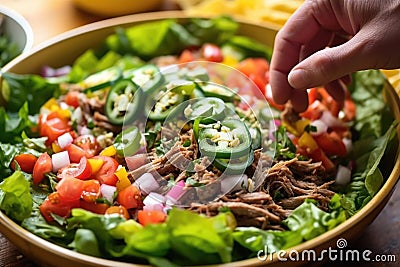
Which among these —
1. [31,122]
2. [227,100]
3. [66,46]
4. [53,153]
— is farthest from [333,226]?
[66,46]

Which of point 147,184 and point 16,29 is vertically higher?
point 16,29

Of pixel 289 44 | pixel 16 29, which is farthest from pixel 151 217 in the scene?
pixel 16 29

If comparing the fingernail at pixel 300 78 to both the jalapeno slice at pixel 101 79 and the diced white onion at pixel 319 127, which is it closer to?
the diced white onion at pixel 319 127

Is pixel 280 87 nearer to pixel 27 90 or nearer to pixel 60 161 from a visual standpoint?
pixel 60 161

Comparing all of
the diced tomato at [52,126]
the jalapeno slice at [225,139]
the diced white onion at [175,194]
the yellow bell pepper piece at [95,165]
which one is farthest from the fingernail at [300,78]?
the diced tomato at [52,126]

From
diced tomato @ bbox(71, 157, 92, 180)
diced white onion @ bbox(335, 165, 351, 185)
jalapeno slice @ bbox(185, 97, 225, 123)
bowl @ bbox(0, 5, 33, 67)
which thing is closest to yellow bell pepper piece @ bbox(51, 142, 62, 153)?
diced tomato @ bbox(71, 157, 92, 180)

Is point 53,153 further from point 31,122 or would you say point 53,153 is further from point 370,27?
point 370,27
